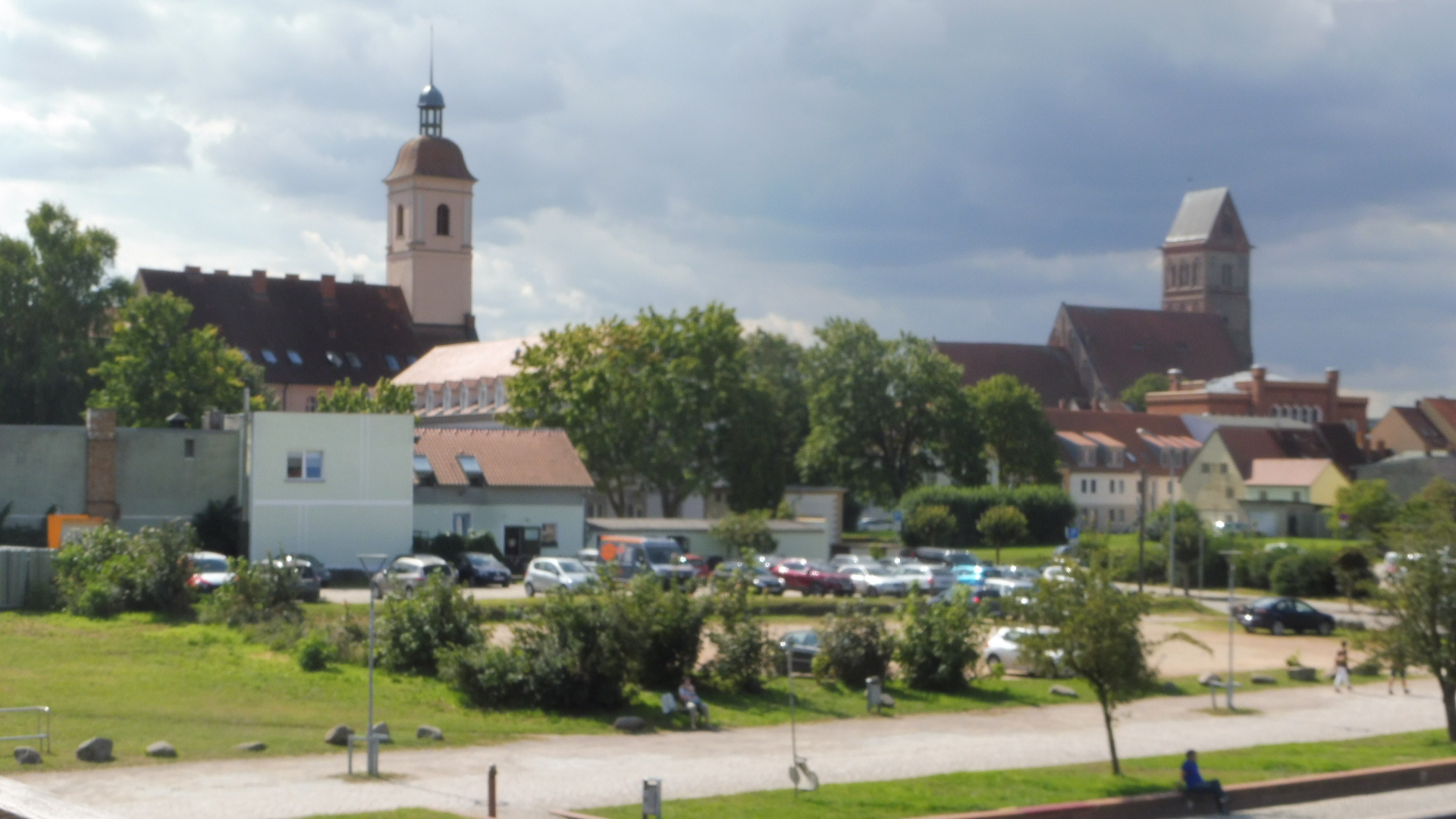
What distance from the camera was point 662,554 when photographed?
55875mm

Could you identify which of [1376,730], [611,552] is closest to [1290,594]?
[611,552]

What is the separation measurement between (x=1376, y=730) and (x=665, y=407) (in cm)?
5023

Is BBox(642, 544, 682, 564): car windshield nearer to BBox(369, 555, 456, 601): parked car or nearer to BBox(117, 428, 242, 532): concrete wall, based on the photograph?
BBox(369, 555, 456, 601): parked car

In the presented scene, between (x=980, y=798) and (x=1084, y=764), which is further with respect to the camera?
(x=1084, y=764)

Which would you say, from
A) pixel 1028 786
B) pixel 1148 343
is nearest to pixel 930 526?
pixel 1028 786

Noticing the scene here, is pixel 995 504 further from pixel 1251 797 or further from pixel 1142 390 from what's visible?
pixel 1142 390

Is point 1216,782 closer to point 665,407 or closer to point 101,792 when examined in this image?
point 101,792

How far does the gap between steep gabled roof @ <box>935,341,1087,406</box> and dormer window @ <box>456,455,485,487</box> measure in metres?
91.0

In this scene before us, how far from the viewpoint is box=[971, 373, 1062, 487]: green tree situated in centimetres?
10175

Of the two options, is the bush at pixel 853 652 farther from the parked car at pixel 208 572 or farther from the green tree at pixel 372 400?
the green tree at pixel 372 400

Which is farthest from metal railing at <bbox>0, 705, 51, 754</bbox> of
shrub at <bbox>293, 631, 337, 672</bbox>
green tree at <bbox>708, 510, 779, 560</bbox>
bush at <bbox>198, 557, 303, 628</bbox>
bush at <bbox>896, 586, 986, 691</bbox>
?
green tree at <bbox>708, 510, 779, 560</bbox>

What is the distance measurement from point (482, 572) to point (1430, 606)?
3364cm

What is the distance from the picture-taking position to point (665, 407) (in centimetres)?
7756

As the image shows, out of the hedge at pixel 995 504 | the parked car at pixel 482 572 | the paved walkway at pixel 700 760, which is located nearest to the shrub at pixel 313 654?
the paved walkway at pixel 700 760
